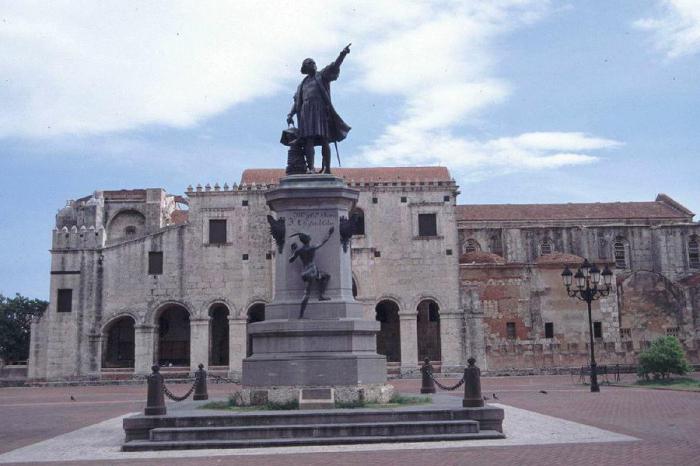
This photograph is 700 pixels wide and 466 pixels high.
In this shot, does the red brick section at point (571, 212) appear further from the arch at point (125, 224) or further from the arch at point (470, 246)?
the arch at point (125, 224)

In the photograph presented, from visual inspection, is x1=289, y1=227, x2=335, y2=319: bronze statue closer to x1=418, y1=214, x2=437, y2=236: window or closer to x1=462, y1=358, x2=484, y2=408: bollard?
x1=462, y1=358, x2=484, y2=408: bollard

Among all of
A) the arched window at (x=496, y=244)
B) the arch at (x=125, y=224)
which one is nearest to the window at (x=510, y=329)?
the arched window at (x=496, y=244)

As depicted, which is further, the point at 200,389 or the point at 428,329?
the point at 428,329

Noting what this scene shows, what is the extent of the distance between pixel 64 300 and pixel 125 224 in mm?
11777

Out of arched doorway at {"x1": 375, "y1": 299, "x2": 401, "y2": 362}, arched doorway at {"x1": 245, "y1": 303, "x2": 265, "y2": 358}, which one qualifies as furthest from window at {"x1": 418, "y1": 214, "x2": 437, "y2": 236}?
arched doorway at {"x1": 245, "y1": 303, "x2": 265, "y2": 358}

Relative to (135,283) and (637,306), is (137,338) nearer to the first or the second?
(135,283)

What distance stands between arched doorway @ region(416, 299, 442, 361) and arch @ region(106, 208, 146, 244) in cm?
1961

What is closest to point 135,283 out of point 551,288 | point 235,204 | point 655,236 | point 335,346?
point 235,204

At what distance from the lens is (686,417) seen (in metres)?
15.8

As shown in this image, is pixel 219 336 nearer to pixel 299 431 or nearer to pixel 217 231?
pixel 217 231

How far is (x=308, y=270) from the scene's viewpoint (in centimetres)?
1433

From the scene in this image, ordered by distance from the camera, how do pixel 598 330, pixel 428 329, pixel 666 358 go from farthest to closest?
pixel 428 329 → pixel 598 330 → pixel 666 358

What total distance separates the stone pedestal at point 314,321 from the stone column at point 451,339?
26385 mm

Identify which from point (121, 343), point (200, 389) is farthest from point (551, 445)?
point (121, 343)
